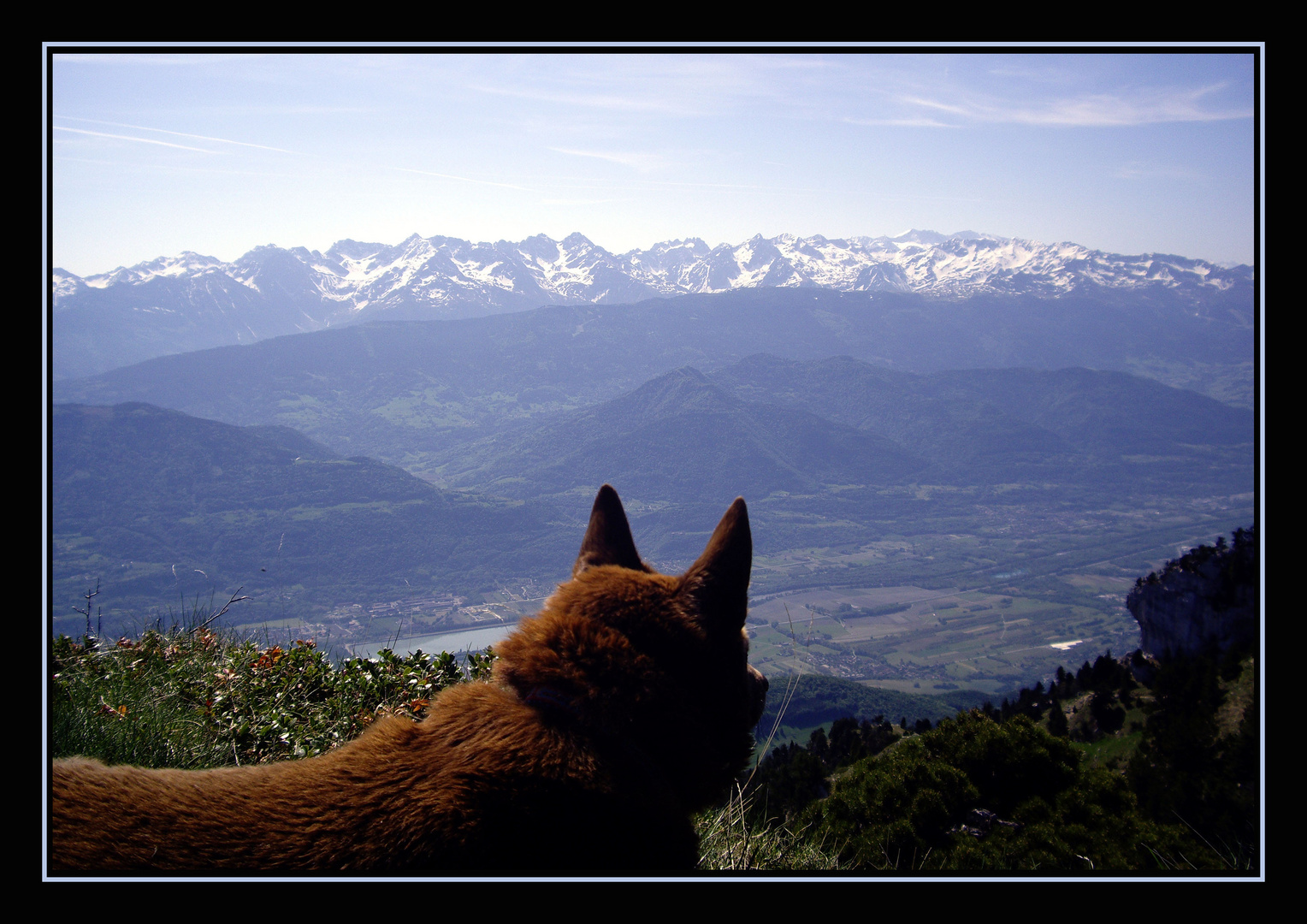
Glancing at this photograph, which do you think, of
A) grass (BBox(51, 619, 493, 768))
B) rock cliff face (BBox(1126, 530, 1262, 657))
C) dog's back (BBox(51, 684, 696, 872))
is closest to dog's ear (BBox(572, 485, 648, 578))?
dog's back (BBox(51, 684, 696, 872))

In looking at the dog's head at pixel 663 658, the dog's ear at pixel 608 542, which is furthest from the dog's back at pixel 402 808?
the dog's ear at pixel 608 542

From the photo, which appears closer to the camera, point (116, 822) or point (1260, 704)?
point (116, 822)

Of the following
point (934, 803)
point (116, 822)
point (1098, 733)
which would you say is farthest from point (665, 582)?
point (1098, 733)

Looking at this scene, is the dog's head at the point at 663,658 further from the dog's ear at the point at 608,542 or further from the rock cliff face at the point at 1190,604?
the rock cliff face at the point at 1190,604

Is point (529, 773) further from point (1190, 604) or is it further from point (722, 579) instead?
point (1190, 604)

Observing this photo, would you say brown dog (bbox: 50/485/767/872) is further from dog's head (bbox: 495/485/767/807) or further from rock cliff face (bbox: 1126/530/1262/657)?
rock cliff face (bbox: 1126/530/1262/657)

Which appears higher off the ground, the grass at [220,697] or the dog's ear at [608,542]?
the dog's ear at [608,542]
